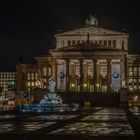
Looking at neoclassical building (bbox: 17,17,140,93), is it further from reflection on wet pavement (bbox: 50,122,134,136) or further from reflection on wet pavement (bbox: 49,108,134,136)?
reflection on wet pavement (bbox: 50,122,134,136)

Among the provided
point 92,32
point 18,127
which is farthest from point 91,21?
point 18,127

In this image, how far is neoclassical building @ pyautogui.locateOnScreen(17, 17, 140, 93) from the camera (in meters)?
160

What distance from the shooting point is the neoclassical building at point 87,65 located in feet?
523

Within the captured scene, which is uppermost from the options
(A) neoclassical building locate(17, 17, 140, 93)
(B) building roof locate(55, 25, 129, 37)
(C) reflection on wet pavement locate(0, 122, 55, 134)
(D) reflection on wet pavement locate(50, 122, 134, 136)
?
(B) building roof locate(55, 25, 129, 37)

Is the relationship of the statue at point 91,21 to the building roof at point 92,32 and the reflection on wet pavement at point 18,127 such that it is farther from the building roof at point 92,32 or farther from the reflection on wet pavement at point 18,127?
the reflection on wet pavement at point 18,127

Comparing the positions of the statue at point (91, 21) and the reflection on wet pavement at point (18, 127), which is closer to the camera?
the reflection on wet pavement at point (18, 127)

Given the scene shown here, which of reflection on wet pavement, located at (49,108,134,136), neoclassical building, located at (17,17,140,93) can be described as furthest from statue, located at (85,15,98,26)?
reflection on wet pavement, located at (49,108,134,136)

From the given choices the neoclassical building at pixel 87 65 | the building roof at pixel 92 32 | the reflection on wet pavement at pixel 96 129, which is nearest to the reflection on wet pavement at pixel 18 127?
the reflection on wet pavement at pixel 96 129

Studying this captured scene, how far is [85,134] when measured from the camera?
32.1 meters

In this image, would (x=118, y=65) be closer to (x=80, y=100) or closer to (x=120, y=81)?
(x=120, y=81)

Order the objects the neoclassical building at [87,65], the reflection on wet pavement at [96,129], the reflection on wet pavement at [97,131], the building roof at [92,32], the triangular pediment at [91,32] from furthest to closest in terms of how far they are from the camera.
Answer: the triangular pediment at [91,32], the building roof at [92,32], the neoclassical building at [87,65], the reflection on wet pavement at [96,129], the reflection on wet pavement at [97,131]

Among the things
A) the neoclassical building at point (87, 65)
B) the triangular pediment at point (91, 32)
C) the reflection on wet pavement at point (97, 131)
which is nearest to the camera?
the reflection on wet pavement at point (97, 131)

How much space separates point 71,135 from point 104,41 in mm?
152013

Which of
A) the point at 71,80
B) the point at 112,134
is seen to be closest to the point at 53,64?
the point at 71,80
